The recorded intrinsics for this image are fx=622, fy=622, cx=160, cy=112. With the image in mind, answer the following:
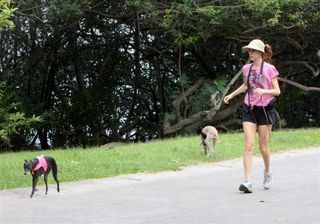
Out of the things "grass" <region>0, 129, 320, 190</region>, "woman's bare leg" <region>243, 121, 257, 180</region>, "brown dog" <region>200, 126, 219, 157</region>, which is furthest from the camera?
"brown dog" <region>200, 126, 219, 157</region>

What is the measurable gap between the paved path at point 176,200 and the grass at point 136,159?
47cm

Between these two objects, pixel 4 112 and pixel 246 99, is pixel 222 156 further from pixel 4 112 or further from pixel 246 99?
pixel 4 112

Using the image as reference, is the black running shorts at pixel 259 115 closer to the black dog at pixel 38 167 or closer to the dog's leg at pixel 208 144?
the black dog at pixel 38 167

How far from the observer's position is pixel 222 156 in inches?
508

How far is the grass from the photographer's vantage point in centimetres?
1070

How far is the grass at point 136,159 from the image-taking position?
1070cm

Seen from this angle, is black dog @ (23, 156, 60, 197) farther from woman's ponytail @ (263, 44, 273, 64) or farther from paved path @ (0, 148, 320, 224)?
woman's ponytail @ (263, 44, 273, 64)

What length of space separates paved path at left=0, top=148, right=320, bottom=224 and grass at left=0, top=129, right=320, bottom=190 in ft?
1.54

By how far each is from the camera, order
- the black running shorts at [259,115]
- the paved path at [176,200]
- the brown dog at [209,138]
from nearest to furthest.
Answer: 1. the paved path at [176,200]
2. the black running shorts at [259,115]
3. the brown dog at [209,138]

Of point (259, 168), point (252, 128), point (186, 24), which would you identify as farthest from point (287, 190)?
point (186, 24)

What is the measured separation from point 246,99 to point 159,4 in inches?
417

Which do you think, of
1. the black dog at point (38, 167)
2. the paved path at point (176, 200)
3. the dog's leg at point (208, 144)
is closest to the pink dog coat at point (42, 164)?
the black dog at point (38, 167)

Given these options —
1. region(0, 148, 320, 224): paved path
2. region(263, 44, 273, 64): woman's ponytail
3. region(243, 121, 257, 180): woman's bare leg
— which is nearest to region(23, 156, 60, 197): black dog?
region(0, 148, 320, 224): paved path

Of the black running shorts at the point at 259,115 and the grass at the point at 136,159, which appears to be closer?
the black running shorts at the point at 259,115
